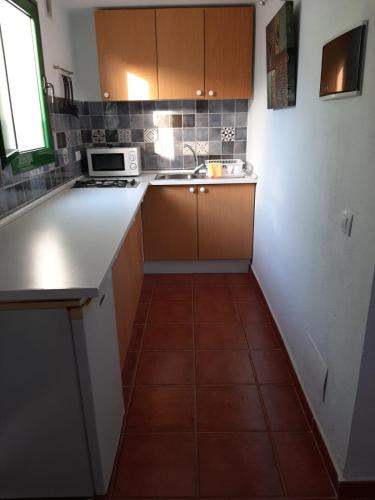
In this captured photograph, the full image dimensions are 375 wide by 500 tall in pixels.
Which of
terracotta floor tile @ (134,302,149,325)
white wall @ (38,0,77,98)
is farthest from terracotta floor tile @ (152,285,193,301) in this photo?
white wall @ (38,0,77,98)

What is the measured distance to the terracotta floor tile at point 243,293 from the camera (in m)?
3.01

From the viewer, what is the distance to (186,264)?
352 centimetres

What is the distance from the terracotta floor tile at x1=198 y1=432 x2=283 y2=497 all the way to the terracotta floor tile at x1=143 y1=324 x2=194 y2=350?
2.47 feet

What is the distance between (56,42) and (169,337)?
7.59 ft

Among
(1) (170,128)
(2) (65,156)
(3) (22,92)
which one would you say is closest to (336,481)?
(3) (22,92)

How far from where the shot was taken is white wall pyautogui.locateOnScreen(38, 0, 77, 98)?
263 centimetres

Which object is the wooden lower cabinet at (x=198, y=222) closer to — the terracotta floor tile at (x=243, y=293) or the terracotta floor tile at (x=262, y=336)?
the terracotta floor tile at (x=243, y=293)

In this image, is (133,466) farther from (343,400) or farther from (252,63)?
(252,63)

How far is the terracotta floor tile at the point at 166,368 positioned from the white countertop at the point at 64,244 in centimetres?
86

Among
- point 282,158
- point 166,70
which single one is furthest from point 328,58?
point 166,70

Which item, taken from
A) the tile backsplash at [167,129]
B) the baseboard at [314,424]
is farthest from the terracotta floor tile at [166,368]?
the tile backsplash at [167,129]

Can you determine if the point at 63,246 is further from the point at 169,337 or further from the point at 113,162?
the point at 113,162

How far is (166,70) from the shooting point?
3170 millimetres

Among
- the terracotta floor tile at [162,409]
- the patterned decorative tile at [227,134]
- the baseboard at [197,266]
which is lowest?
the terracotta floor tile at [162,409]
